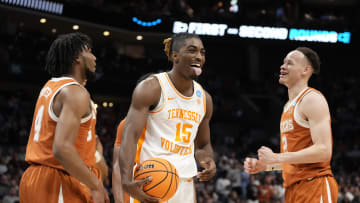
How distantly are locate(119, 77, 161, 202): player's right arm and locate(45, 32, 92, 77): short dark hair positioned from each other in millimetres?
541

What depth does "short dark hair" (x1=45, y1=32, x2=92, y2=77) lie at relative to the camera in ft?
11.2

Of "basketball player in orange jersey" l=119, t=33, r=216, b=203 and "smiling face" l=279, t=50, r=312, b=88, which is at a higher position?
"smiling face" l=279, t=50, r=312, b=88

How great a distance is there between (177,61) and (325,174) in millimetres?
1609

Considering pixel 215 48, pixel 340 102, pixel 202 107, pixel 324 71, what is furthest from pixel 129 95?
pixel 202 107

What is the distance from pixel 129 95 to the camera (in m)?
18.9

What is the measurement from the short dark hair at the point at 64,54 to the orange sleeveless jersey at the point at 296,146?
1.93 metres

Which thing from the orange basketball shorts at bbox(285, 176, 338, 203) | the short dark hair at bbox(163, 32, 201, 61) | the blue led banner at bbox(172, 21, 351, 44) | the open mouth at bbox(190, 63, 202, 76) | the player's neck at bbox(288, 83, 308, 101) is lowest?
the orange basketball shorts at bbox(285, 176, 338, 203)

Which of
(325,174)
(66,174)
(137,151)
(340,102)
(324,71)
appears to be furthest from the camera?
(324,71)

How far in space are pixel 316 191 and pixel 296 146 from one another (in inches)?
16.5

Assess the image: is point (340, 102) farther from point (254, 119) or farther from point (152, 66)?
point (152, 66)

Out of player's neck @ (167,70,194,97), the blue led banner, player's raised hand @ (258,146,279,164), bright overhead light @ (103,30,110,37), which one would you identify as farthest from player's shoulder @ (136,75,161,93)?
bright overhead light @ (103,30,110,37)

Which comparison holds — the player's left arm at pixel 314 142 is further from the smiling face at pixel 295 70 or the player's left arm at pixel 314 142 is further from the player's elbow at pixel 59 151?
the player's elbow at pixel 59 151

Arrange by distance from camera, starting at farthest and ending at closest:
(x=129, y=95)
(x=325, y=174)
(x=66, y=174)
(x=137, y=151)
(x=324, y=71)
→ (x=324, y=71) → (x=129, y=95) → (x=325, y=174) → (x=137, y=151) → (x=66, y=174)

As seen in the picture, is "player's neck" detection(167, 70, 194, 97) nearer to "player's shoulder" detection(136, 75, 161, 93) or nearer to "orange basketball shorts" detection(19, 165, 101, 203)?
"player's shoulder" detection(136, 75, 161, 93)
